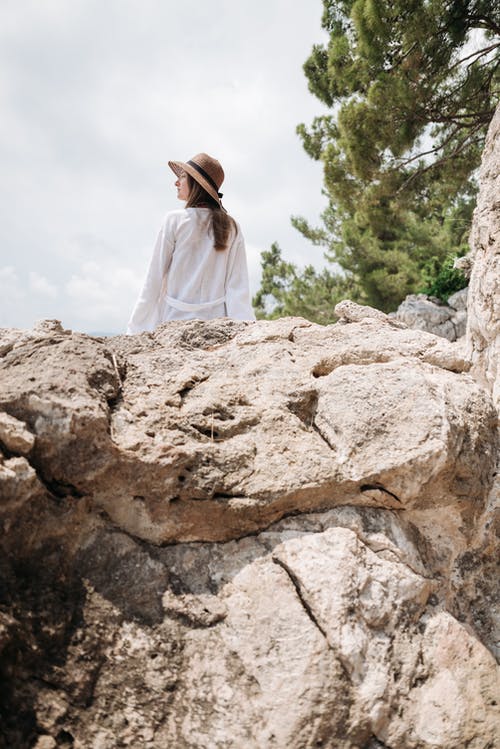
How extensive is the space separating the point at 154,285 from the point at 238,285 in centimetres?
61

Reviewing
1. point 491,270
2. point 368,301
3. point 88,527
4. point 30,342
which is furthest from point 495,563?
point 368,301

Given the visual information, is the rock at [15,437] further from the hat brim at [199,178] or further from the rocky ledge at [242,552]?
the hat brim at [199,178]

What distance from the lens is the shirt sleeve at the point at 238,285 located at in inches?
161

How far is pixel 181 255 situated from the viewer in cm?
399

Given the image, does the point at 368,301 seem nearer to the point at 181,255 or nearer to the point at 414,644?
the point at 181,255

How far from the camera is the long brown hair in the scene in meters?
4.01

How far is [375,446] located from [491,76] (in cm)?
911

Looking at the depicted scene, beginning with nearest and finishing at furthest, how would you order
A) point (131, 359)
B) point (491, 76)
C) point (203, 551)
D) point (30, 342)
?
point (203, 551) < point (30, 342) < point (131, 359) < point (491, 76)

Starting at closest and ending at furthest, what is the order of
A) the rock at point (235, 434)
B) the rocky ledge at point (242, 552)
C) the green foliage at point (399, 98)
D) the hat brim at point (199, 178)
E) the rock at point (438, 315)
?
the rocky ledge at point (242, 552) → the rock at point (235, 434) → the hat brim at point (199, 178) → the green foliage at point (399, 98) → the rock at point (438, 315)

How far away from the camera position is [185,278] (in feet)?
13.2

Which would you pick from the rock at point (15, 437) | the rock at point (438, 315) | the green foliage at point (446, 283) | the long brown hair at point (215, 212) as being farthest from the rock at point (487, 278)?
the green foliage at point (446, 283)

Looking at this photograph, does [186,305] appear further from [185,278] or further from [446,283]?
[446,283]

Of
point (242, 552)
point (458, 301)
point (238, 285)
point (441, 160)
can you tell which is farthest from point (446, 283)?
point (242, 552)

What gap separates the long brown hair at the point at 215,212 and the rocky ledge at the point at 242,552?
61.2 inches
